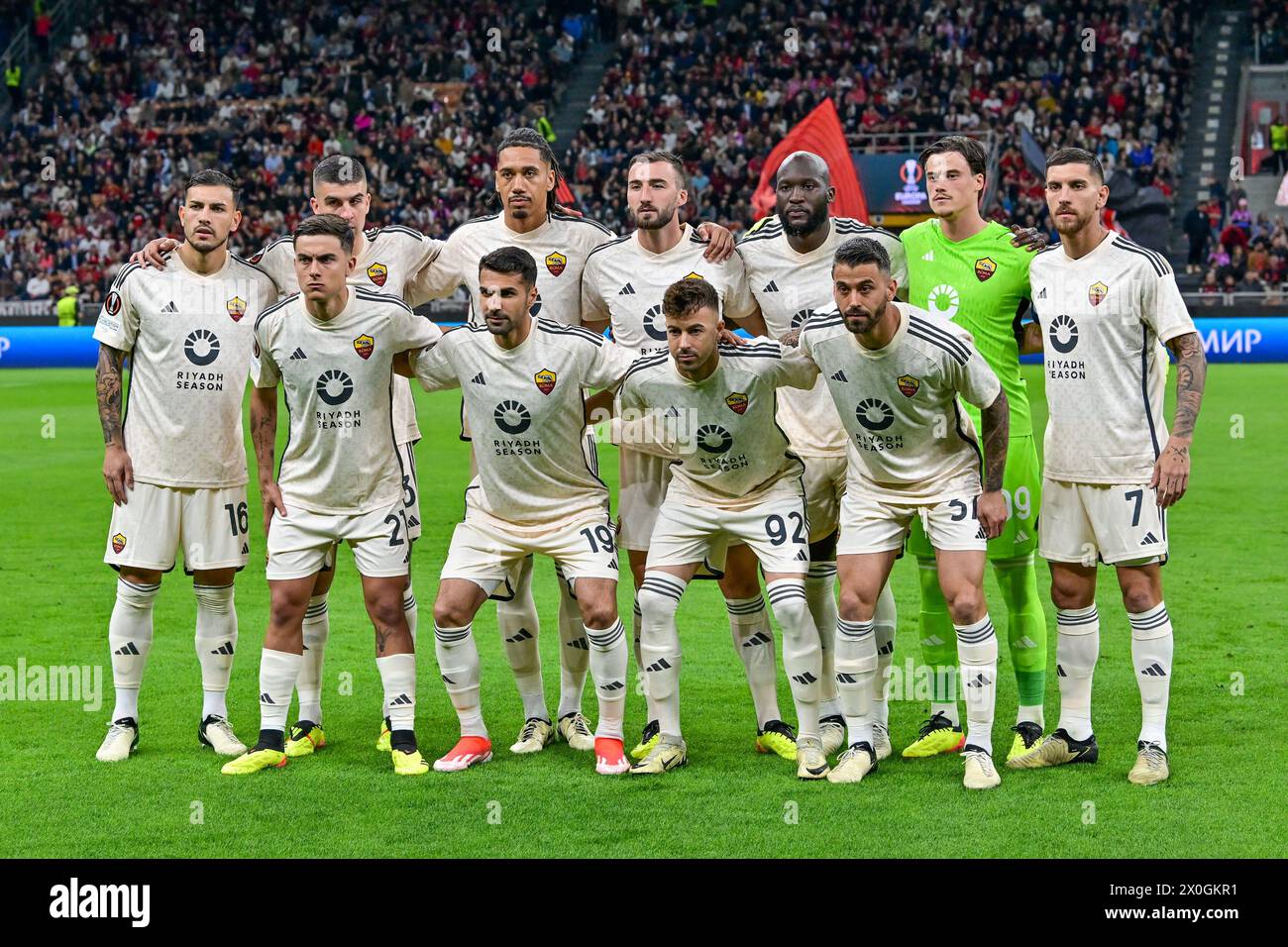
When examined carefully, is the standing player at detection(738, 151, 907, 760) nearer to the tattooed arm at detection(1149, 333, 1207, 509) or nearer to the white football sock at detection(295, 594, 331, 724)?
the tattooed arm at detection(1149, 333, 1207, 509)

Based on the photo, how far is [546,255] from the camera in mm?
6840

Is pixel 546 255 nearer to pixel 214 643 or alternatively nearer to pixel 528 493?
pixel 528 493

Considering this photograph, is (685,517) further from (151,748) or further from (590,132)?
(590,132)

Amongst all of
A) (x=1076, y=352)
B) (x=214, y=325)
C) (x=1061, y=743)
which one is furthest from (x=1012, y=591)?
(x=214, y=325)

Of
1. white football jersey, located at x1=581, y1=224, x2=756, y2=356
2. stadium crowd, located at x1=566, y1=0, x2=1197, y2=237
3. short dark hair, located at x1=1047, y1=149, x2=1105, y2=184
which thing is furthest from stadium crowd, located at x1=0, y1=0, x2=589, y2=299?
short dark hair, located at x1=1047, y1=149, x2=1105, y2=184

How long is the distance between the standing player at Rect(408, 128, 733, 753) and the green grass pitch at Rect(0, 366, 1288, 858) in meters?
0.26

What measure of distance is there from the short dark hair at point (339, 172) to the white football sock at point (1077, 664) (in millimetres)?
3439

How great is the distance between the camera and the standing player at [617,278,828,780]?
6098mm

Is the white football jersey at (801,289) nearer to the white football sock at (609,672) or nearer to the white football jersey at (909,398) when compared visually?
the white football jersey at (909,398)

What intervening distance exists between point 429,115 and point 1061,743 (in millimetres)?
30941

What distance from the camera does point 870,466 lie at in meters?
6.06

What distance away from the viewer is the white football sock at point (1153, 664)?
6.05 m

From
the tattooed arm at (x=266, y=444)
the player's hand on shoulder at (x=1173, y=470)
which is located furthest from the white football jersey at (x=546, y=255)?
the player's hand on shoulder at (x=1173, y=470)
